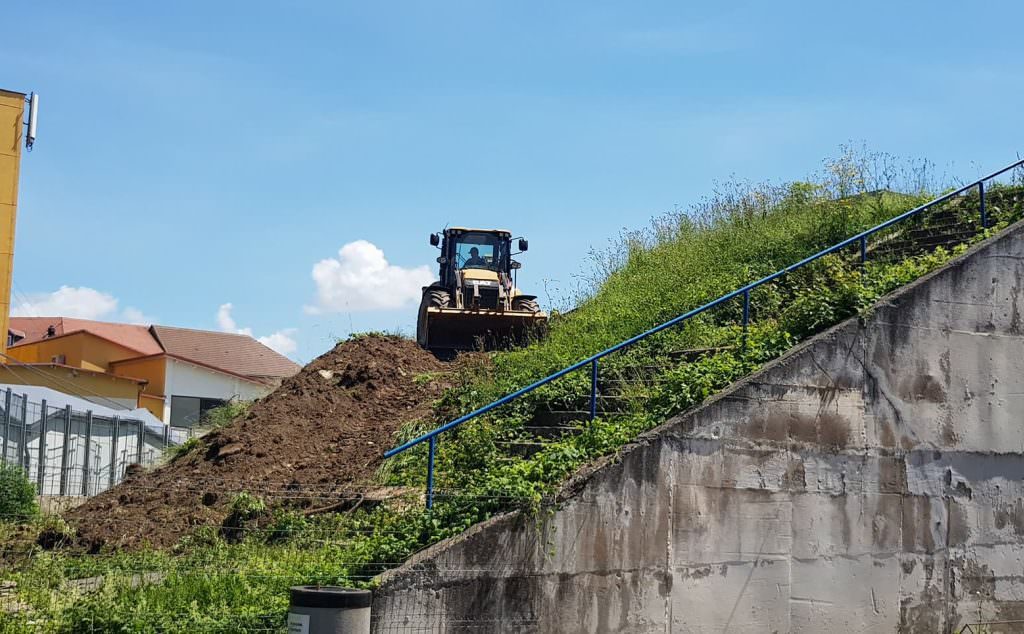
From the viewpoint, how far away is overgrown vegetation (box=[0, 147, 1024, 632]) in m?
8.88

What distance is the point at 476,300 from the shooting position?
21.8 m

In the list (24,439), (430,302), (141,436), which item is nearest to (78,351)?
(141,436)

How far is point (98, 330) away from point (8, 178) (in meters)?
20.0

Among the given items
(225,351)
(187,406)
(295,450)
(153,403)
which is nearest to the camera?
Result: (295,450)

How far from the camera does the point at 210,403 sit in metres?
50.2

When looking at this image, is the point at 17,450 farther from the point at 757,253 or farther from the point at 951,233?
the point at 951,233

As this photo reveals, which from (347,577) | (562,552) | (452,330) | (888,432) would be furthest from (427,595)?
(452,330)

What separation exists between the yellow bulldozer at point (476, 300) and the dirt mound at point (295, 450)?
2834 millimetres

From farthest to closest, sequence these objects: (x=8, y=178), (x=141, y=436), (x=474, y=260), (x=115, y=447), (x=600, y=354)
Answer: (x=8, y=178) → (x=141, y=436) → (x=115, y=447) → (x=474, y=260) → (x=600, y=354)

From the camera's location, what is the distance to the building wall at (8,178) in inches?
1475

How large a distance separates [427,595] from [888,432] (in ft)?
18.3

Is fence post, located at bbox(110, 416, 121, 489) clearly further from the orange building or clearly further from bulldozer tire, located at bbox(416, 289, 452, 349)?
the orange building

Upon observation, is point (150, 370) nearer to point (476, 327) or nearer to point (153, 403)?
point (153, 403)

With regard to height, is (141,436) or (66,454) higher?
(141,436)
